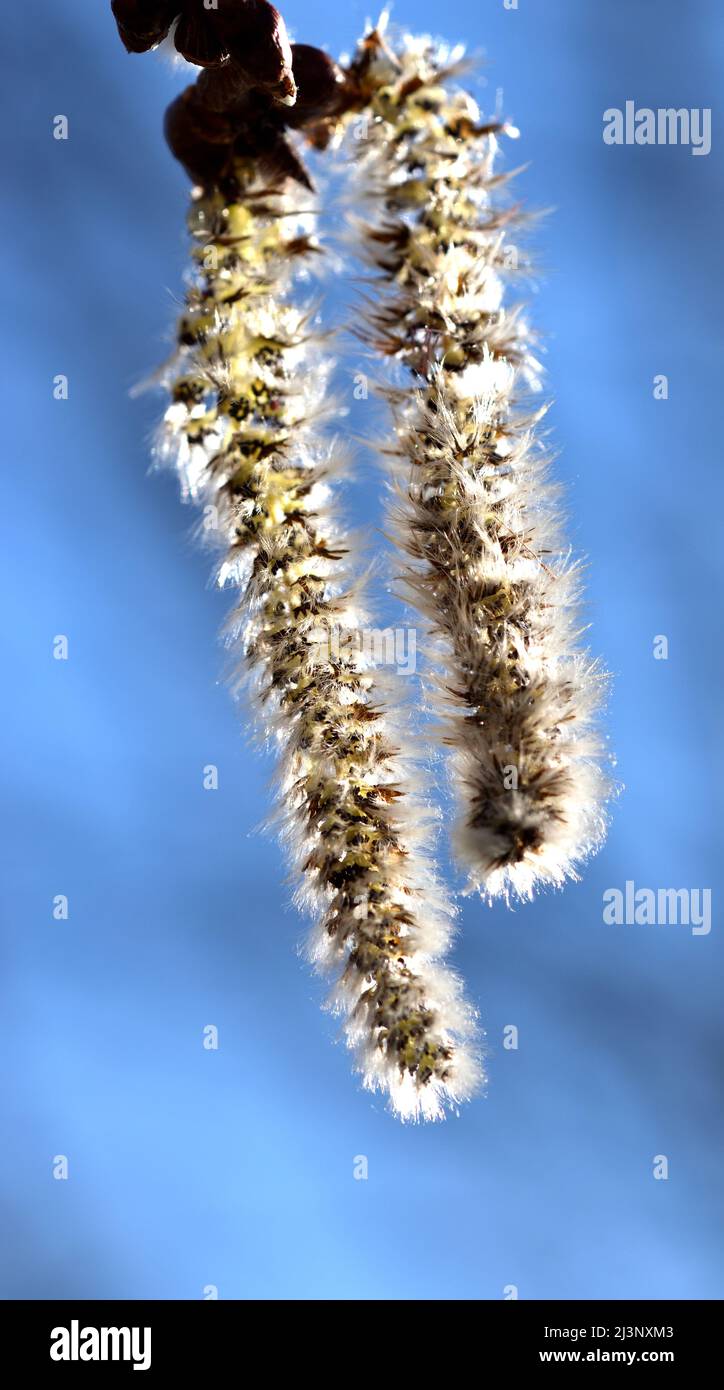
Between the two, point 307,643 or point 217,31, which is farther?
point 307,643

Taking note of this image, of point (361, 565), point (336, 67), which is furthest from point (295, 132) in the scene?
point (361, 565)

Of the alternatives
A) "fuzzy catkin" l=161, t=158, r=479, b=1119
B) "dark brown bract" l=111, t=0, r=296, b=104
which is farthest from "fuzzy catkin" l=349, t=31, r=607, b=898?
"dark brown bract" l=111, t=0, r=296, b=104

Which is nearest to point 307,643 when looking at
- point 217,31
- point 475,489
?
point 475,489

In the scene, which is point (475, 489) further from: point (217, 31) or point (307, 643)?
point (217, 31)

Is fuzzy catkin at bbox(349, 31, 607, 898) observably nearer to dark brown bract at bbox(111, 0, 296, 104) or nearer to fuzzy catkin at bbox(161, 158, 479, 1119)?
fuzzy catkin at bbox(161, 158, 479, 1119)

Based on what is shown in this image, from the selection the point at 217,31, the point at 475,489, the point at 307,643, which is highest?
the point at 217,31

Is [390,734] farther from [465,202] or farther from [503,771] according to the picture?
[465,202]
